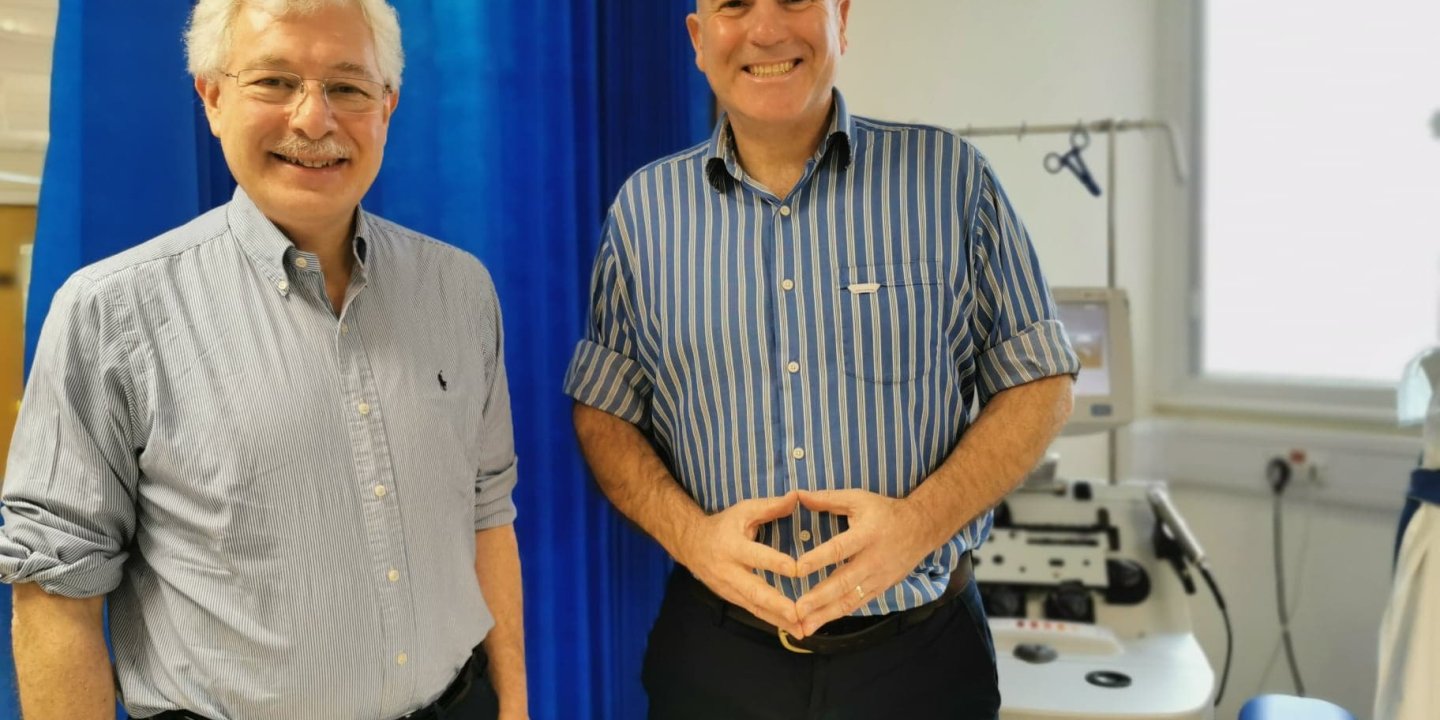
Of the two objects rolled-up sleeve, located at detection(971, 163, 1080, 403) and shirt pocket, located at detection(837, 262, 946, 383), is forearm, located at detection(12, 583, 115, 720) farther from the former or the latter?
rolled-up sleeve, located at detection(971, 163, 1080, 403)

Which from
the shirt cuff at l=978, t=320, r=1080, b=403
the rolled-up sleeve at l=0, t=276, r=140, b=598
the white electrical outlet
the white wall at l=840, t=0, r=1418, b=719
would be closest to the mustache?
the rolled-up sleeve at l=0, t=276, r=140, b=598

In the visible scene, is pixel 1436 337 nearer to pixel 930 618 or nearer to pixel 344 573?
pixel 930 618

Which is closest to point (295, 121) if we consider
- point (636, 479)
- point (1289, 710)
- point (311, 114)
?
point (311, 114)

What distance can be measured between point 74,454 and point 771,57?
912 mm

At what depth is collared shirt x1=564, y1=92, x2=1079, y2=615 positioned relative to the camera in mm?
1398

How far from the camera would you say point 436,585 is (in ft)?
3.79

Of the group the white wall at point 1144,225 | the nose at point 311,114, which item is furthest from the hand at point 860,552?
the white wall at point 1144,225

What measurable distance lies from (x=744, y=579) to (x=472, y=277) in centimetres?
49

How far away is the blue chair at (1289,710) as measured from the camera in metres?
1.61

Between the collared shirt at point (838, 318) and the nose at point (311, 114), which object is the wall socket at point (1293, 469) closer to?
the collared shirt at point (838, 318)

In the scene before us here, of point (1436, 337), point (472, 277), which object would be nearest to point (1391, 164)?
point (1436, 337)

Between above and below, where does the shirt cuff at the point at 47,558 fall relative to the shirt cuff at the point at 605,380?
below

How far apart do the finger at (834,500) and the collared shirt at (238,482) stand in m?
0.44

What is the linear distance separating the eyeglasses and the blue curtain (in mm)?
224
